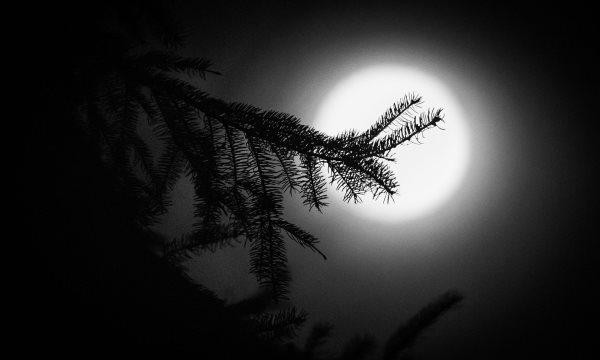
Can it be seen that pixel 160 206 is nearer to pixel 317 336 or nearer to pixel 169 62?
pixel 169 62

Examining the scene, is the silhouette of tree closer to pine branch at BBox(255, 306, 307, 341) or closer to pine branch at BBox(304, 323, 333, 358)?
pine branch at BBox(255, 306, 307, 341)

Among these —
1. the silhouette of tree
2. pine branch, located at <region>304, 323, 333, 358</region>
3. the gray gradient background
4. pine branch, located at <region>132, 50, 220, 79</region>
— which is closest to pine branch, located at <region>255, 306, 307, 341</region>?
the silhouette of tree

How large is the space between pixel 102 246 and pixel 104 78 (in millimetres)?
515

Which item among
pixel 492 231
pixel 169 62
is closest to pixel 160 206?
pixel 169 62

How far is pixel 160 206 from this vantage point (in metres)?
0.85

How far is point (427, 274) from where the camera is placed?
252 inches

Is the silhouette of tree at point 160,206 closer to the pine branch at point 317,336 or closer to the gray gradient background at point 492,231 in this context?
the pine branch at point 317,336

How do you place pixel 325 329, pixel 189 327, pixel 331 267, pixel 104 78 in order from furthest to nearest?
pixel 331 267 → pixel 325 329 → pixel 104 78 → pixel 189 327

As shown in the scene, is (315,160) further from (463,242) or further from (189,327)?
(463,242)

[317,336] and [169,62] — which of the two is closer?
[169,62]

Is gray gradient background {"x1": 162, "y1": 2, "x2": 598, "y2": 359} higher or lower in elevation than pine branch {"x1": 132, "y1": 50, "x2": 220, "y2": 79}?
higher

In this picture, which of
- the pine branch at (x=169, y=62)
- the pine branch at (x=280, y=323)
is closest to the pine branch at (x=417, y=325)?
the pine branch at (x=280, y=323)

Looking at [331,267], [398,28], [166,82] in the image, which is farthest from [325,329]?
[398,28]

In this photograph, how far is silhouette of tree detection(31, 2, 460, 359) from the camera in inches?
20.1
